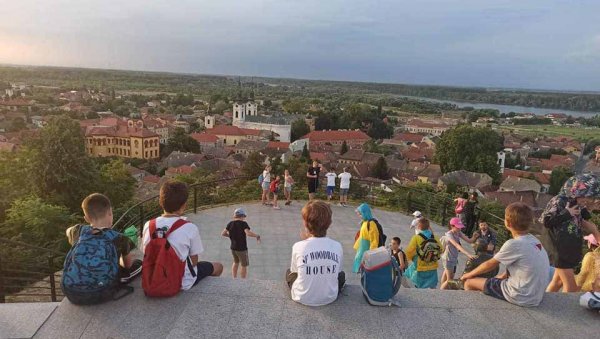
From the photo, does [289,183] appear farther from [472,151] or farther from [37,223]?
[472,151]

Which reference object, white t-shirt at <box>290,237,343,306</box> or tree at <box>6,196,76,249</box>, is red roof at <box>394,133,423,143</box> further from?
white t-shirt at <box>290,237,343,306</box>

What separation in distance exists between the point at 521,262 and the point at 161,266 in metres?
3.20

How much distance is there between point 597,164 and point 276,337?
72346 mm

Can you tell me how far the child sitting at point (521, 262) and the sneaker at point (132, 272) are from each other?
3317 millimetres

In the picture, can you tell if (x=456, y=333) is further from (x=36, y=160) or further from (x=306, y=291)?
(x=36, y=160)

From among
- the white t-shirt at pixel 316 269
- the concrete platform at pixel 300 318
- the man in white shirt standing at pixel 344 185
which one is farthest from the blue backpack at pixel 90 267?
the man in white shirt standing at pixel 344 185

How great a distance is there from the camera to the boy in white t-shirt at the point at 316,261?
388cm

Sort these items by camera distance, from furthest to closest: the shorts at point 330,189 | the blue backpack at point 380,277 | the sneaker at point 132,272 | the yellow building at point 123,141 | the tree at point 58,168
A: the yellow building at point 123,141
the tree at point 58,168
the shorts at point 330,189
the sneaker at point 132,272
the blue backpack at point 380,277

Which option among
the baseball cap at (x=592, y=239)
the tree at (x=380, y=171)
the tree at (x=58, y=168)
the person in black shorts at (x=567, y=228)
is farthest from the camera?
the tree at (x=380, y=171)

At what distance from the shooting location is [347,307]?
4.07 meters

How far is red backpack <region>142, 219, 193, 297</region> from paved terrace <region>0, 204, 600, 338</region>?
14cm

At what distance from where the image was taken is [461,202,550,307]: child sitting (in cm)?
396

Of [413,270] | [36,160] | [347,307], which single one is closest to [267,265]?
[413,270]

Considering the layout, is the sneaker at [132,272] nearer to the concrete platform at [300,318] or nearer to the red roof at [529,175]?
the concrete platform at [300,318]
